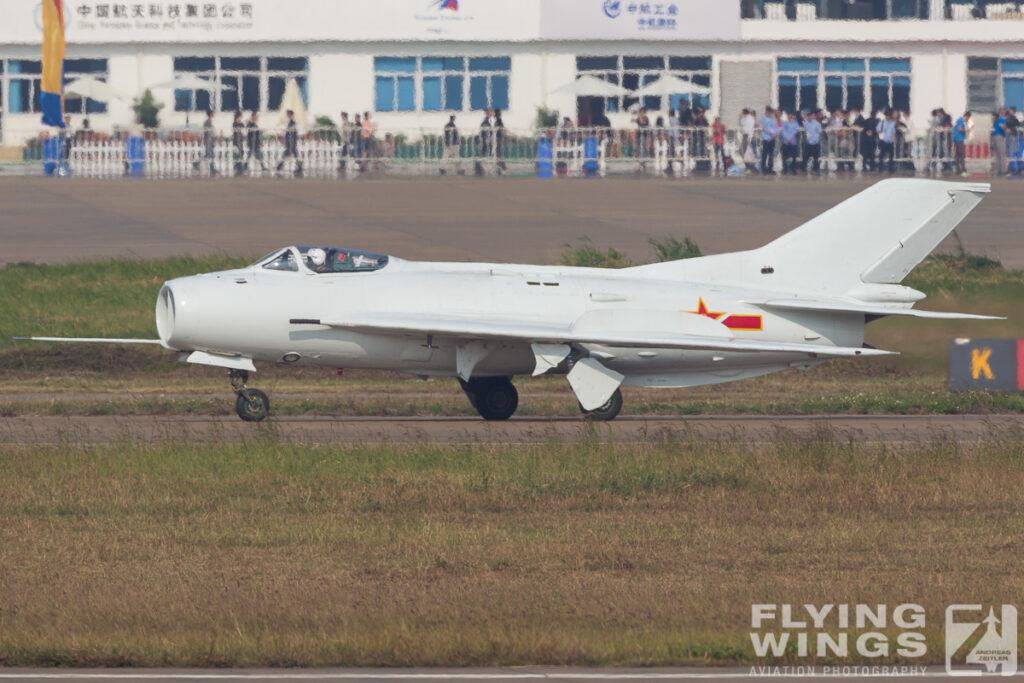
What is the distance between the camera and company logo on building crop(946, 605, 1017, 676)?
934 cm

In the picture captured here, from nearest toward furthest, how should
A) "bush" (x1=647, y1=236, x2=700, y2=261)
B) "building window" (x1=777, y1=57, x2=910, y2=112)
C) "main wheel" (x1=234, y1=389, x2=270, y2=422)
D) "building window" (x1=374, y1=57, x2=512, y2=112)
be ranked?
1. "main wheel" (x1=234, y1=389, x2=270, y2=422)
2. "bush" (x1=647, y1=236, x2=700, y2=261)
3. "building window" (x1=374, y1=57, x2=512, y2=112)
4. "building window" (x1=777, y1=57, x2=910, y2=112)

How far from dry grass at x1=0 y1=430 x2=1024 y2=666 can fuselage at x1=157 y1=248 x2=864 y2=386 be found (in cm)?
225

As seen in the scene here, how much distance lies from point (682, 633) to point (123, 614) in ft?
12.2

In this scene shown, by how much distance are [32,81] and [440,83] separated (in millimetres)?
16211

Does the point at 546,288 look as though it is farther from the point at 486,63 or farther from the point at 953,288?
the point at 486,63

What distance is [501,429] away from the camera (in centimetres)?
2089

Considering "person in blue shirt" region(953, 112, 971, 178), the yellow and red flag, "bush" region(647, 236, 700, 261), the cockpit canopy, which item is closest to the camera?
the cockpit canopy

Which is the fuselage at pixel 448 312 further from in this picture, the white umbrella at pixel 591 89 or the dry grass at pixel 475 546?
the white umbrella at pixel 591 89

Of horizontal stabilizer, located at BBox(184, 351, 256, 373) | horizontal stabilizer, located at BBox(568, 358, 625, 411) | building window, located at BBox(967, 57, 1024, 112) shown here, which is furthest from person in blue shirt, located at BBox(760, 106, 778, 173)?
horizontal stabilizer, located at BBox(184, 351, 256, 373)

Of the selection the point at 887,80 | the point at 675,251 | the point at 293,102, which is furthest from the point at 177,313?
the point at 887,80

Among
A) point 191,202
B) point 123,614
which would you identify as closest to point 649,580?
point 123,614

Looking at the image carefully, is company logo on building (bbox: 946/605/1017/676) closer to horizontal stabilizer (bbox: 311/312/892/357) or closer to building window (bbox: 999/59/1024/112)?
horizontal stabilizer (bbox: 311/312/892/357)

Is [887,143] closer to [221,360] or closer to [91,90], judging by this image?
[91,90]

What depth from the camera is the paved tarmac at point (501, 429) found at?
19.4m
